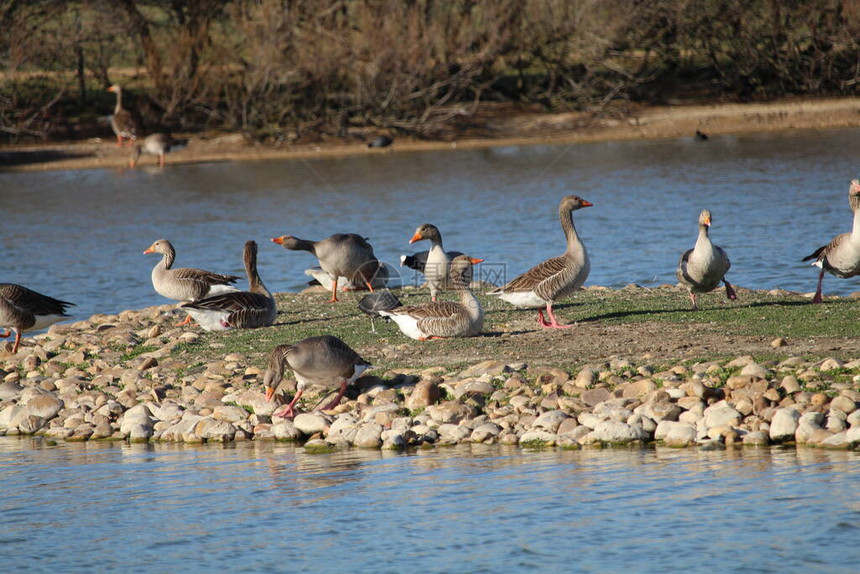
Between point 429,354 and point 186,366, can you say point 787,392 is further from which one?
point 186,366

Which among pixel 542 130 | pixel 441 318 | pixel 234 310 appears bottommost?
pixel 441 318

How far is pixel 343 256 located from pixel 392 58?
28.3 m

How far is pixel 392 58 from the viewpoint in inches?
1688

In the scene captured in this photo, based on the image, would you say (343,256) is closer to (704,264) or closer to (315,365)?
(704,264)

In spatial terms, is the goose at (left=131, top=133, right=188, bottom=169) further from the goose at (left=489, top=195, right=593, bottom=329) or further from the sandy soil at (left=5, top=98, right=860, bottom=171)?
the goose at (left=489, top=195, right=593, bottom=329)

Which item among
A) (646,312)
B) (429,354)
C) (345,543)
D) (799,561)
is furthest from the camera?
(646,312)

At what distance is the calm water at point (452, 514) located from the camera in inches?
281

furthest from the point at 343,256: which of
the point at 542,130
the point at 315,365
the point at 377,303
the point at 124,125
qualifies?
the point at 542,130

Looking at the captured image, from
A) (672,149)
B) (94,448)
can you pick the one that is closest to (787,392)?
(94,448)

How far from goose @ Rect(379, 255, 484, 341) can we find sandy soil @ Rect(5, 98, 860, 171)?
29.3 meters

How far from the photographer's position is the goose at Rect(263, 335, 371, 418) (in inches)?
407

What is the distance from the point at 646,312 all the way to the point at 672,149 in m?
27.5

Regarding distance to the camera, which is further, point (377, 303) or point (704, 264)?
point (377, 303)

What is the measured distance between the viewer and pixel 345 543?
7547mm
